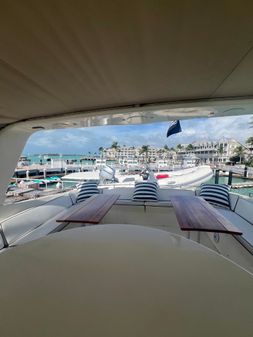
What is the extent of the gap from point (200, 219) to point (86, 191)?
2.49 m

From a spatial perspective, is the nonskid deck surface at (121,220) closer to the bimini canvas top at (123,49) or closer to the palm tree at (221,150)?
the bimini canvas top at (123,49)

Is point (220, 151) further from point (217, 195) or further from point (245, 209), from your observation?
point (245, 209)

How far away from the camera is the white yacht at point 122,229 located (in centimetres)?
58

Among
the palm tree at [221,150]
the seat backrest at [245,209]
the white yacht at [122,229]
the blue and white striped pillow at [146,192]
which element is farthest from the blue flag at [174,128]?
the palm tree at [221,150]

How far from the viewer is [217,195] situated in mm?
3381

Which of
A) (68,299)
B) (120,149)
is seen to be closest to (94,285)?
(68,299)

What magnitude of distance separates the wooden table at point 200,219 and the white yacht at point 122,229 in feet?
0.18

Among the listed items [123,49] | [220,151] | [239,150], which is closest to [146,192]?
[123,49]

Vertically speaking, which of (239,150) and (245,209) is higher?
(239,150)

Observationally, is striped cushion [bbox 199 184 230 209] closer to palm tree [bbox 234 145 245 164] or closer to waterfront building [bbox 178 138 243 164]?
waterfront building [bbox 178 138 243 164]

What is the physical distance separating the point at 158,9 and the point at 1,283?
52.6 inches

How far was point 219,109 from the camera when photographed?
2.21 meters

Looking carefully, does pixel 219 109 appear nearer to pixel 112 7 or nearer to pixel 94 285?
pixel 112 7

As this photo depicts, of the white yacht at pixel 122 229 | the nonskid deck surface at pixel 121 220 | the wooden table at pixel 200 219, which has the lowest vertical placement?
the nonskid deck surface at pixel 121 220
